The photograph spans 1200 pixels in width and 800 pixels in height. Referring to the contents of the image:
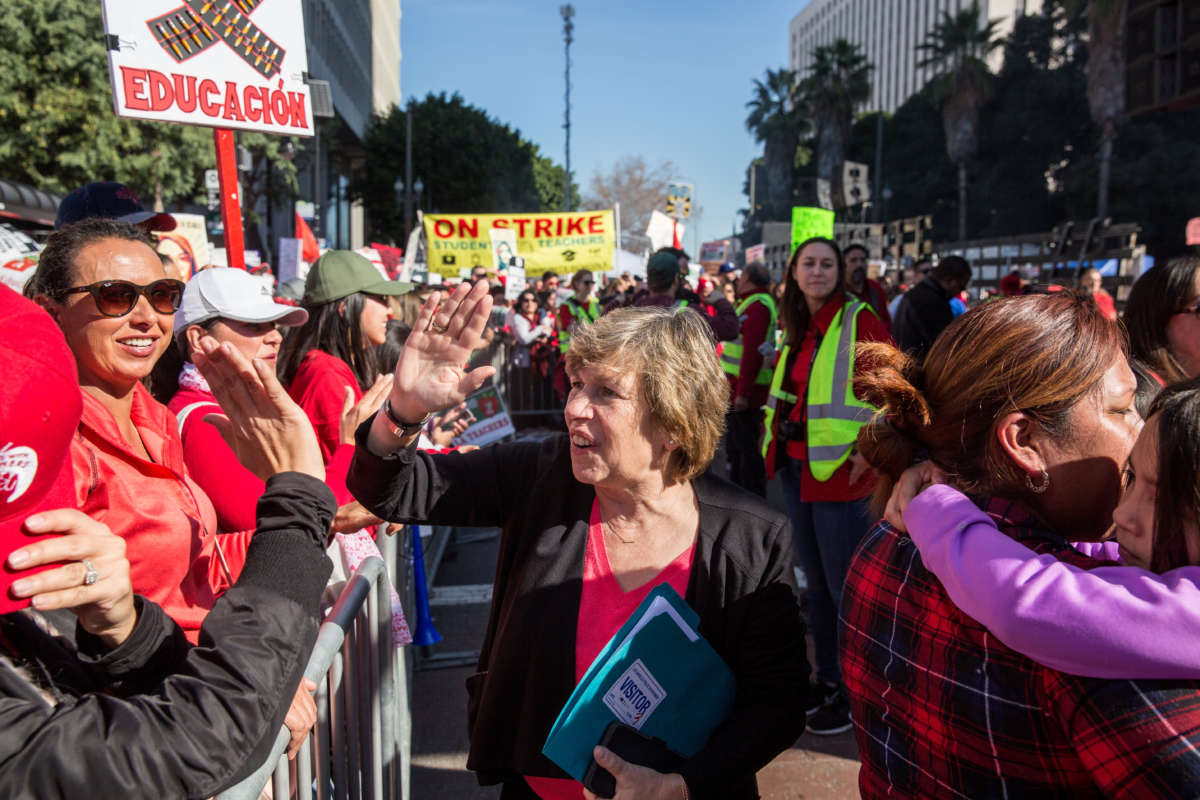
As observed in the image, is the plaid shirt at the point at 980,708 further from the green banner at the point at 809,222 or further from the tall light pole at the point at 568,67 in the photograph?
the tall light pole at the point at 568,67

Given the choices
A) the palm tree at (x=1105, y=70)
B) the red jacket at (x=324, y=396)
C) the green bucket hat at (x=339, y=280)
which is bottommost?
the red jacket at (x=324, y=396)

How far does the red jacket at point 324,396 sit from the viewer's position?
290cm

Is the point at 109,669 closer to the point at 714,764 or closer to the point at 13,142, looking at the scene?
the point at 714,764

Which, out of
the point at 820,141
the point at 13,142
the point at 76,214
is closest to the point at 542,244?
the point at 76,214

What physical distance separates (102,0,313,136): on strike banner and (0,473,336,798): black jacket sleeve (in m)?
2.69

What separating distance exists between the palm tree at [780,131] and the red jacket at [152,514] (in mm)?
58558

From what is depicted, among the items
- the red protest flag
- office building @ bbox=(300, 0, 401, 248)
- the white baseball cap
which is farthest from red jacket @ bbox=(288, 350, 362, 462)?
office building @ bbox=(300, 0, 401, 248)

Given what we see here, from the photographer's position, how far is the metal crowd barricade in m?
A: 1.70

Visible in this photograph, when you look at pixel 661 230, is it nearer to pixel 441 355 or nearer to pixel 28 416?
pixel 441 355

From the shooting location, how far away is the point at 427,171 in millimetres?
46281

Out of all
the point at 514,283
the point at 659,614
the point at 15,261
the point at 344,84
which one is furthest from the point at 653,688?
the point at 344,84

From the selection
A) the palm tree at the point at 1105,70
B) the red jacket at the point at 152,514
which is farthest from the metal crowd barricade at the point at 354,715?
the palm tree at the point at 1105,70

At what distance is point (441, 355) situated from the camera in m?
1.90

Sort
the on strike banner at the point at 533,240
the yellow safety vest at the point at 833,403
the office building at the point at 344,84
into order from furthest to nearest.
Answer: the office building at the point at 344,84 → the on strike banner at the point at 533,240 → the yellow safety vest at the point at 833,403
